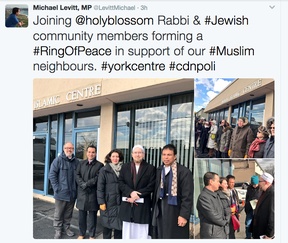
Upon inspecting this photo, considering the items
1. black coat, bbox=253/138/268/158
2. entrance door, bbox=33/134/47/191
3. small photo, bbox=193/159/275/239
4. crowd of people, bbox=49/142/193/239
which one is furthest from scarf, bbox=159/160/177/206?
entrance door, bbox=33/134/47/191

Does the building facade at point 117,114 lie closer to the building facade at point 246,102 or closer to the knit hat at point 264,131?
the building facade at point 246,102

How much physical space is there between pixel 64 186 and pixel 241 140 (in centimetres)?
317

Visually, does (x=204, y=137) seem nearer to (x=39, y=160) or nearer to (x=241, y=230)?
(x=241, y=230)

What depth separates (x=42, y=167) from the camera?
295 inches

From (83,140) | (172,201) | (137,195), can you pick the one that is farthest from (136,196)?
(83,140)

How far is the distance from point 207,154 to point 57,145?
4.98m

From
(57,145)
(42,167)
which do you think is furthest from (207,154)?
(42,167)

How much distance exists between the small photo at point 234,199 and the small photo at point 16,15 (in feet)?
11.4

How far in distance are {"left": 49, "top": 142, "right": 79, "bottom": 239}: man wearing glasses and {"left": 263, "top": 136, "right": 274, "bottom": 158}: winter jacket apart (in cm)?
328

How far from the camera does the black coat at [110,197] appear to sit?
3709 millimetres

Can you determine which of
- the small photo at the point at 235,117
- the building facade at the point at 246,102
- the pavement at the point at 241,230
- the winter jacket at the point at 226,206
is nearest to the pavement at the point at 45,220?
the winter jacket at the point at 226,206

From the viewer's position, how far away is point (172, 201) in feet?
10.8

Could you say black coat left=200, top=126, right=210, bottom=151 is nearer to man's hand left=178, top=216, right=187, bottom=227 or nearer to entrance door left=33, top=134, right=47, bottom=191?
man's hand left=178, top=216, right=187, bottom=227

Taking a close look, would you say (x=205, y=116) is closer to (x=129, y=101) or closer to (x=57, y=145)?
(x=129, y=101)
